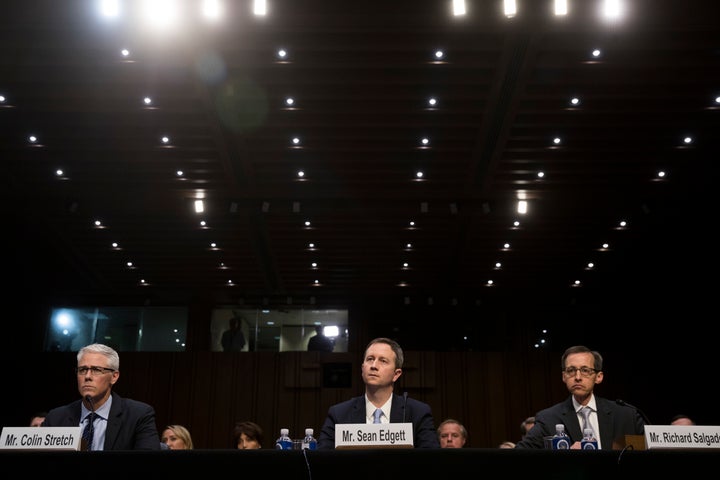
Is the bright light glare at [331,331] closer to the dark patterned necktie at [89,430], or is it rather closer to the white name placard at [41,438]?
the dark patterned necktie at [89,430]

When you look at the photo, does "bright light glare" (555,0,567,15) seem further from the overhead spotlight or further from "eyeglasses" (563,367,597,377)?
"eyeglasses" (563,367,597,377)

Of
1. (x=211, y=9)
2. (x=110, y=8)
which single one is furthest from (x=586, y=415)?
(x=110, y=8)

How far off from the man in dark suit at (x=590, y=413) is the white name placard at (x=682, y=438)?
1.22 meters

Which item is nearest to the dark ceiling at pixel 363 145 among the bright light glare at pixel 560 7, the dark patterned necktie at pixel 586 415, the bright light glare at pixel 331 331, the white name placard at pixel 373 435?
the bright light glare at pixel 560 7

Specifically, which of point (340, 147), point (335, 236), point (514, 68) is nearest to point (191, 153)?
point (340, 147)

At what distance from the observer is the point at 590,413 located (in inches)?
171

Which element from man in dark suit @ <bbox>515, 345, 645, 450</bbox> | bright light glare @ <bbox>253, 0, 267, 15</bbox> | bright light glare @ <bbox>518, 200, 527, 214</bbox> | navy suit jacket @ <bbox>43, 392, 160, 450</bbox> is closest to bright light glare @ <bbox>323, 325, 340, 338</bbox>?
bright light glare @ <bbox>518, 200, 527, 214</bbox>

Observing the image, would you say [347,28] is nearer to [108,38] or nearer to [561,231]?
[108,38]

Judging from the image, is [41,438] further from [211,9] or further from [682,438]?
[211,9]

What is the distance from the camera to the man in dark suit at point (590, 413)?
421cm

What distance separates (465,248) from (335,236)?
267cm

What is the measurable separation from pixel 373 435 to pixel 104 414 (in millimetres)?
1768

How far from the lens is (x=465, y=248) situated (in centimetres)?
1402

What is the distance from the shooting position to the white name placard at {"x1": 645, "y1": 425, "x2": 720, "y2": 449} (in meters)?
2.93
